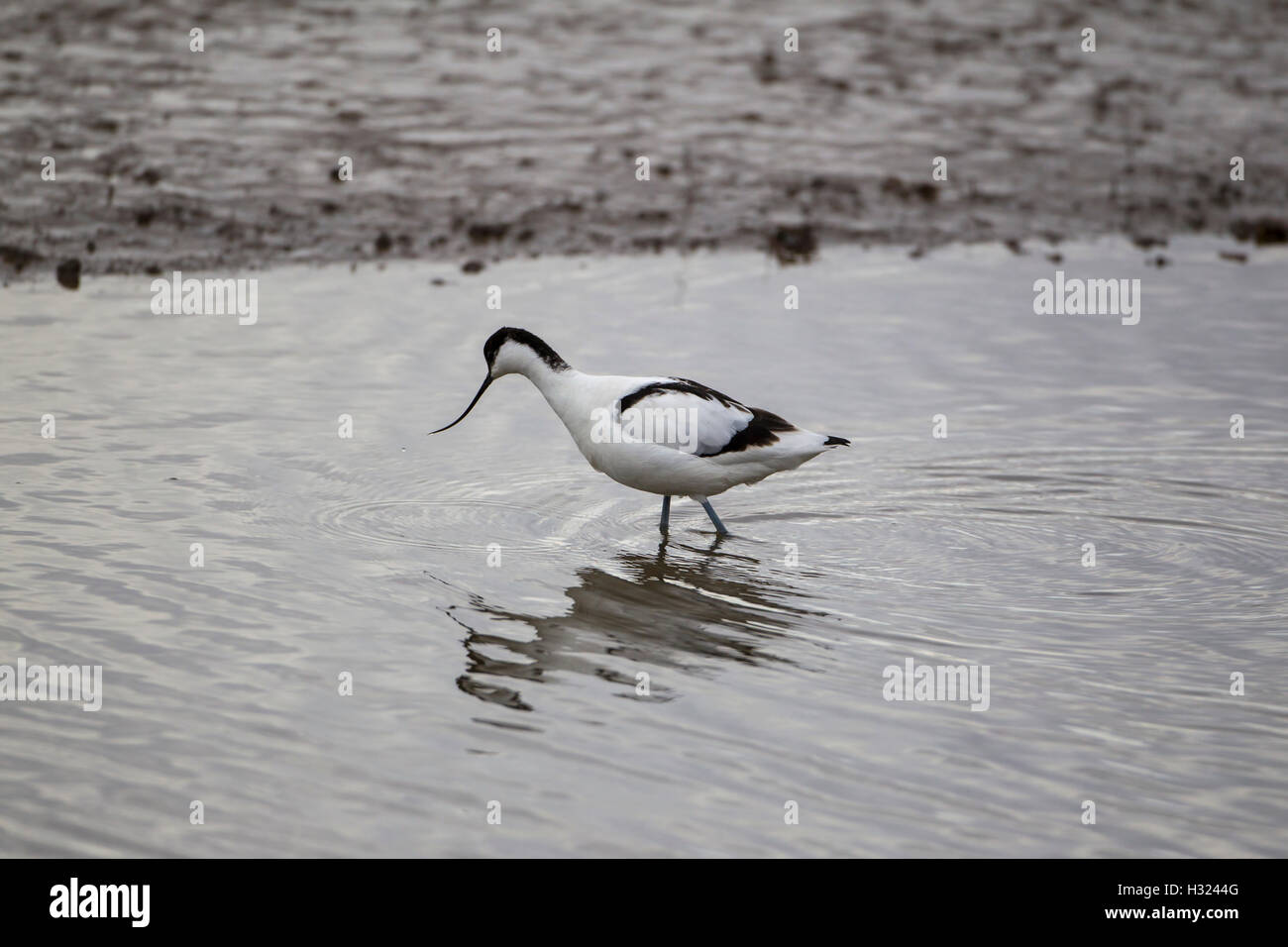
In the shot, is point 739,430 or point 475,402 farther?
point 475,402

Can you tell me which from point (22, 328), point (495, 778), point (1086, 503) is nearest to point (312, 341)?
point (22, 328)

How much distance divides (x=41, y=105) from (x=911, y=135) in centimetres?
906

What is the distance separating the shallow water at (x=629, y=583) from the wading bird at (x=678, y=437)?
0.45m

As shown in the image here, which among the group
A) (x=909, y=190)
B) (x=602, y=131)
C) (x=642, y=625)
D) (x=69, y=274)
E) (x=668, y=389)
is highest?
(x=602, y=131)

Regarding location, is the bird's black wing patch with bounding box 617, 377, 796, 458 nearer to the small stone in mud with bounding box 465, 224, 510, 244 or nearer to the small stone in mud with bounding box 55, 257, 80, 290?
the small stone in mud with bounding box 55, 257, 80, 290

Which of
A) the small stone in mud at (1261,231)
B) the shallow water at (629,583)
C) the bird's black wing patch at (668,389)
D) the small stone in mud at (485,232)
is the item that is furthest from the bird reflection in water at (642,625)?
the small stone in mud at (1261,231)

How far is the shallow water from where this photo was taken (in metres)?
5.50

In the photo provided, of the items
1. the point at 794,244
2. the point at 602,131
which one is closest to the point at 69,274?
the point at 794,244

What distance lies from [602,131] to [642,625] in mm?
10244

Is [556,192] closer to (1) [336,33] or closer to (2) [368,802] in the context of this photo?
(1) [336,33]

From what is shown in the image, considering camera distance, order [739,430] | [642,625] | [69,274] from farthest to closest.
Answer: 1. [69,274]
2. [739,430]
3. [642,625]

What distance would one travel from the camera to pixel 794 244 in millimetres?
14141

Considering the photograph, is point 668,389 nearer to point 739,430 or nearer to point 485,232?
point 739,430

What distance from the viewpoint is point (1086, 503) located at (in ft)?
29.5
